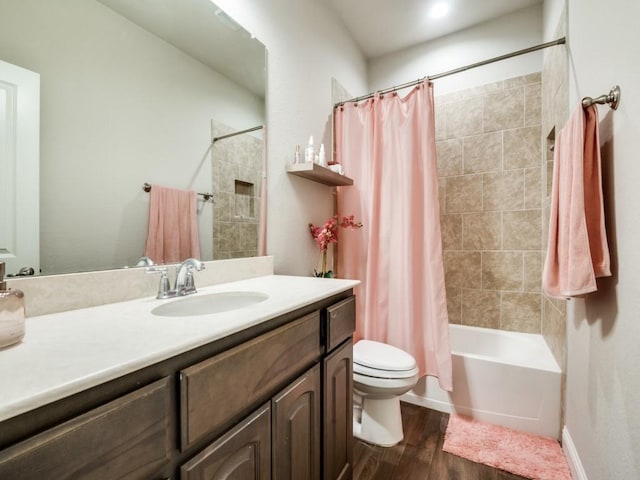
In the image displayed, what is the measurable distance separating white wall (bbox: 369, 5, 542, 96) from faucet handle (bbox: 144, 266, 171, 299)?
2.55 m

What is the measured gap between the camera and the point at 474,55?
2377mm

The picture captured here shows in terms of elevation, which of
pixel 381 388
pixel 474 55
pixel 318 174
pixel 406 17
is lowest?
pixel 381 388

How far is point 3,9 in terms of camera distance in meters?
0.75

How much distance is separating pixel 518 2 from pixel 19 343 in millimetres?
3201

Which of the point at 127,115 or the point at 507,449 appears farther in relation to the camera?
the point at 507,449

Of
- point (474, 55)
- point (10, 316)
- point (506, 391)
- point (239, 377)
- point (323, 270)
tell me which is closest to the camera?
point (10, 316)

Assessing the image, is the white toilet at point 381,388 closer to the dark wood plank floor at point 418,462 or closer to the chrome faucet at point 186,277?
the dark wood plank floor at point 418,462

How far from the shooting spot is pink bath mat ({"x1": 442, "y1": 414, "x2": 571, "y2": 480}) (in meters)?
1.40

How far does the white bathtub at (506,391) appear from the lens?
1636mm

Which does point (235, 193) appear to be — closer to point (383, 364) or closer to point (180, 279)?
point (180, 279)

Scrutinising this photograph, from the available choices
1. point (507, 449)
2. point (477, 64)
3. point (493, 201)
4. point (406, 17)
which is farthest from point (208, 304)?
point (406, 17)

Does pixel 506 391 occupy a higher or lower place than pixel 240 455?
lower

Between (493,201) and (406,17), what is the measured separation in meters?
1.56

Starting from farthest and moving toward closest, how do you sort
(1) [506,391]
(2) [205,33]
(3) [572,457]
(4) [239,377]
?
(1) [506,391], (3) [572,457], (2) [205,33], (4) [239,377]
